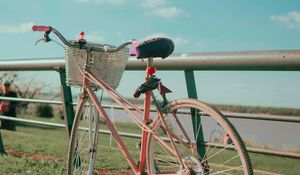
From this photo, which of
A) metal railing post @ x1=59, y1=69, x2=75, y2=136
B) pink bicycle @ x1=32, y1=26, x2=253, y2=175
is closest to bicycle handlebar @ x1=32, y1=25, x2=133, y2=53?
pink bicycle @ x1=32, y1=26, x2=253, y2=175

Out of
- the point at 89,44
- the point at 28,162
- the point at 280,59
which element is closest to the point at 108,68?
the point at 89,44

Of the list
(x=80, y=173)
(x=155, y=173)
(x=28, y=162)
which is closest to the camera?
(x=155, y=173)

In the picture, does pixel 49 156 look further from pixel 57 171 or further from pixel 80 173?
pixel 80 173

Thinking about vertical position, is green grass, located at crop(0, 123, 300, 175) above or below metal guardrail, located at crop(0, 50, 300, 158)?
below

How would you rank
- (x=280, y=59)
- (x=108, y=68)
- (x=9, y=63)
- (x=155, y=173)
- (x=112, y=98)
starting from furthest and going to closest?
(x=9, y=63) < (x=108, y=68) < (x=112, y=98) < (x=155, y=173) < (x=280, y=59)

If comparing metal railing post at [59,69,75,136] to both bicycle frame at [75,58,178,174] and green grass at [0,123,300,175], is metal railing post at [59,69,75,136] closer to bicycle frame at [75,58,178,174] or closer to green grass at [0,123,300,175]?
green grass at [0,123,300,175]

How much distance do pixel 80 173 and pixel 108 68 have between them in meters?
0.92

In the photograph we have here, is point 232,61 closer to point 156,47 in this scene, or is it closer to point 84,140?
point 156,47

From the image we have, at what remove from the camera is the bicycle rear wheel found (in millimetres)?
3842

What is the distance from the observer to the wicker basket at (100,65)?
11.8 ft

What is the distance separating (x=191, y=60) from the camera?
11.3ft

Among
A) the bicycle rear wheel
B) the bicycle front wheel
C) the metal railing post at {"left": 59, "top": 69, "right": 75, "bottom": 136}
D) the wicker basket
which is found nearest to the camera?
the bicycle front wheel

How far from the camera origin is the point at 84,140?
3896mm

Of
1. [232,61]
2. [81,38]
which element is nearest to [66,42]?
[81,38]
